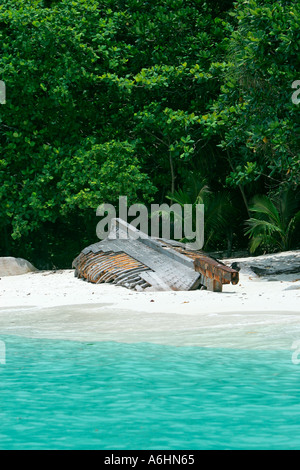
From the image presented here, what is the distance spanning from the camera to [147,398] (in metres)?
5.68

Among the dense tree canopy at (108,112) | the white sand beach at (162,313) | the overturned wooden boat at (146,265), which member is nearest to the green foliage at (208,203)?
the dense tree canopy at (108,112)

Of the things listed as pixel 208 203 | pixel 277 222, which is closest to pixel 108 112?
pixel 208 203

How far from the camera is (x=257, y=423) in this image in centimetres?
501

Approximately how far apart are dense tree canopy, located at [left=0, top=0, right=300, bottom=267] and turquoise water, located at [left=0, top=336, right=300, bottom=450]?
9565mm

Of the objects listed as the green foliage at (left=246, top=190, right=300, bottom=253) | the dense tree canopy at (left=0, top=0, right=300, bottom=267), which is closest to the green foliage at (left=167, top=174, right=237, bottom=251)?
the dense tree canopy at (left=0, top=0, right=300, bottom=267)

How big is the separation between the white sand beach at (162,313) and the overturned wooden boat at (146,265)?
300 mm

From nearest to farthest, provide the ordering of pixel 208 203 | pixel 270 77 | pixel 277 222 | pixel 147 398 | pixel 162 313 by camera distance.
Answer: pixel 147 398
pixel 162 313
pixel 270 77
pixel 277 222
pixel 208 203

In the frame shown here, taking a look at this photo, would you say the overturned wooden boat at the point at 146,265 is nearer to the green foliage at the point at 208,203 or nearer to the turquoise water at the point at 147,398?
the green foliage at the point at 208,203

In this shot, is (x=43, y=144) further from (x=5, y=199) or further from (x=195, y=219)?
(x=195, y=219)

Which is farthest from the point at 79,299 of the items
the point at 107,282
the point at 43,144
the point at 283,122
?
the point at 43,144

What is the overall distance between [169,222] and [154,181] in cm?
A: 154

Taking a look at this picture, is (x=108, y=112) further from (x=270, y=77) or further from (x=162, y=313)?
(x=162, y=313)

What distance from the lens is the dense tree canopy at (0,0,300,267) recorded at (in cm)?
1766

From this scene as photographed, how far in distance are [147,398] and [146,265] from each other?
24.3 feet
